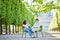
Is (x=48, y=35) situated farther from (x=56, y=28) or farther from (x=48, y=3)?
(x=48, y=3)

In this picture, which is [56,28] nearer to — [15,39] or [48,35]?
[48,35]

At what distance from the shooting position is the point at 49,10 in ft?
21.6

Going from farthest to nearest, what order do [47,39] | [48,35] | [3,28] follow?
1. [3,28]
2. [48,35]
3. [47,39]

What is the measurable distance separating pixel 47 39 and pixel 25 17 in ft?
4.51

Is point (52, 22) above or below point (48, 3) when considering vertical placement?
below

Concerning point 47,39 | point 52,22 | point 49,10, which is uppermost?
point 49,10

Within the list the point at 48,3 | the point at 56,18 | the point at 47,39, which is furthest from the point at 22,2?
the point at 47,39

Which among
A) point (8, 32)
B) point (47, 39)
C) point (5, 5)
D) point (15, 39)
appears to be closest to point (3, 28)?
point (8, 32)

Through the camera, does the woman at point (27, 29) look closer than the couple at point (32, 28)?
No

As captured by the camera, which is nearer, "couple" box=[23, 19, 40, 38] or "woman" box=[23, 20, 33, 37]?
"couple" box=[23, 19, 40, 38]

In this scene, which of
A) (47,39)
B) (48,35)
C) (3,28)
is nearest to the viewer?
(47,39)

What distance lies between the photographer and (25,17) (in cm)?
659

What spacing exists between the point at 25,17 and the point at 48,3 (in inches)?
36.7

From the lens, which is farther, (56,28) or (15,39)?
(56,28)
